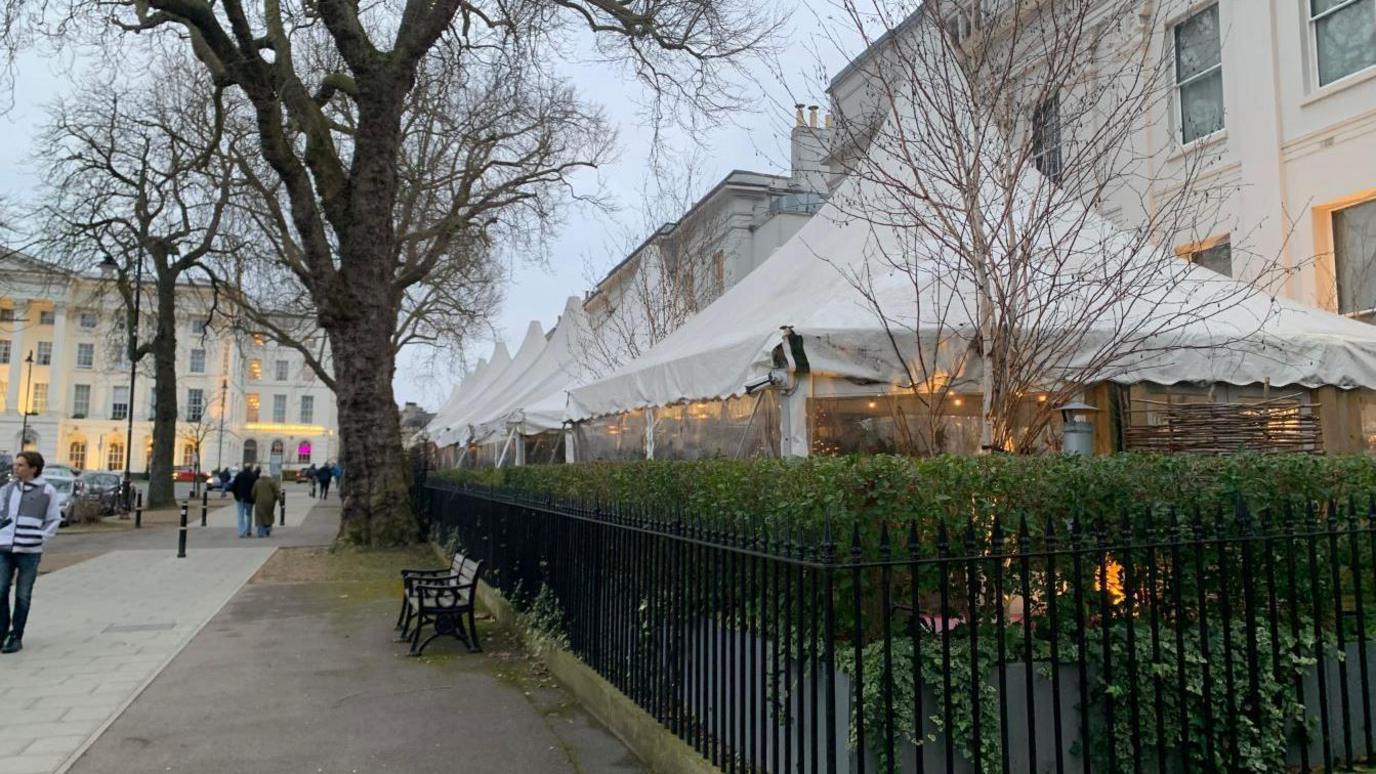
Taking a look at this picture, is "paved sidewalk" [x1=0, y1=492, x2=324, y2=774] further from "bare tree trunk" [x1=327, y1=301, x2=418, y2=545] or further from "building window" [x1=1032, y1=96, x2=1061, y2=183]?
"building window" [x1=1032, y1=96, x2=1061, y2=183]

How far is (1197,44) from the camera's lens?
13.8 metres

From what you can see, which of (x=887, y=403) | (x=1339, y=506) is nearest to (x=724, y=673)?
(x=1339, y=506)

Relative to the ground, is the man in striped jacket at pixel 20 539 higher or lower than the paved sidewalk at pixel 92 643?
higher

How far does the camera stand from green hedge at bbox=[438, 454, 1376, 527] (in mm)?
4074

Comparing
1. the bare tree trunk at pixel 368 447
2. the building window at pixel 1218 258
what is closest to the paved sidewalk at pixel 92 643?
the bare tree trunk at pixel 368 447

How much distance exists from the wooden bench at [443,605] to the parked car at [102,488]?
826 inches

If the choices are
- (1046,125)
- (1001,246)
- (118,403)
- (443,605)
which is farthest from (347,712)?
(118,403)

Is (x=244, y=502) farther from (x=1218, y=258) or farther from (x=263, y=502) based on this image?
(x=1218, y=258)

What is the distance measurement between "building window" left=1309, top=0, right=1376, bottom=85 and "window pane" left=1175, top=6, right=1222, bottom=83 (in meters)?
1.28

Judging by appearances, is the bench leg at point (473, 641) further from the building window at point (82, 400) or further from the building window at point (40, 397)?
the building window at point (82, 400)

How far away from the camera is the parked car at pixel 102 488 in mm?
26047

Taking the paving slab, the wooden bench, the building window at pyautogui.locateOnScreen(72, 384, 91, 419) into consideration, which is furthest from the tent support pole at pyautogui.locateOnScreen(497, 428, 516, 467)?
the building window at pyautogui.locateOnScreen(72, 384, 91, 419)

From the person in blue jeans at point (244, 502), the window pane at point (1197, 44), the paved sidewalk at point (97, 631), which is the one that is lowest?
the paved sidewalk at point (97, 631)

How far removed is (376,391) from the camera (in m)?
16.0
